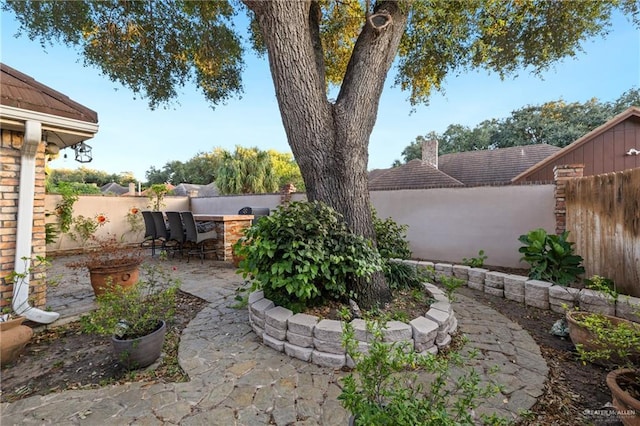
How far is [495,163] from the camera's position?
477 inches

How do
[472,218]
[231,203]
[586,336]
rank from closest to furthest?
[586,336] → [472,218] → [231,203]

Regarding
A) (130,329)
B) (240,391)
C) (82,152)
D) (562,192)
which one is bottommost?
(240,391)

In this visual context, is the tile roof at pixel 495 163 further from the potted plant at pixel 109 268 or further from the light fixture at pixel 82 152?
the light fixture at pixel 82 152

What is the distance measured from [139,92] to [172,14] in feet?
5.07

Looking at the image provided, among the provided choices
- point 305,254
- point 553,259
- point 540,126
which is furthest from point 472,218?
point 540,126

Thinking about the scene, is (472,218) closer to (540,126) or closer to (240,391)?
(240,391)

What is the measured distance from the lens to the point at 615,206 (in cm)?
303

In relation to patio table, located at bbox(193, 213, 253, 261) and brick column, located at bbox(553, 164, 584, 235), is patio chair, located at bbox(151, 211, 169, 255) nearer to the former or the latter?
patio table, located at bbox(193, 213, 253, 261)

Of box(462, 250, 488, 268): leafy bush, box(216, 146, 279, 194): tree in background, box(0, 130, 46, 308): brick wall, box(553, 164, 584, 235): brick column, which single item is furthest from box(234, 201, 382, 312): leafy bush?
box(216, 146, 279, 194): tree in background

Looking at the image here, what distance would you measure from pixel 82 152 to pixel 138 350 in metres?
2.98

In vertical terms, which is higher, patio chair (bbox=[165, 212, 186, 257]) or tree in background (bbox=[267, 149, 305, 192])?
tree in background (bbox=[267, 149, 305, 192])

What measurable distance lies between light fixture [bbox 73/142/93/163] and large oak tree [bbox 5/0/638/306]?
2.18 metres

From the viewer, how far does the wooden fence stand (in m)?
2.80

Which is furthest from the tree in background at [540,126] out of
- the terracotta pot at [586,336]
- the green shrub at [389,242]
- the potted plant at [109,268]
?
the potted plant at [109,268]
